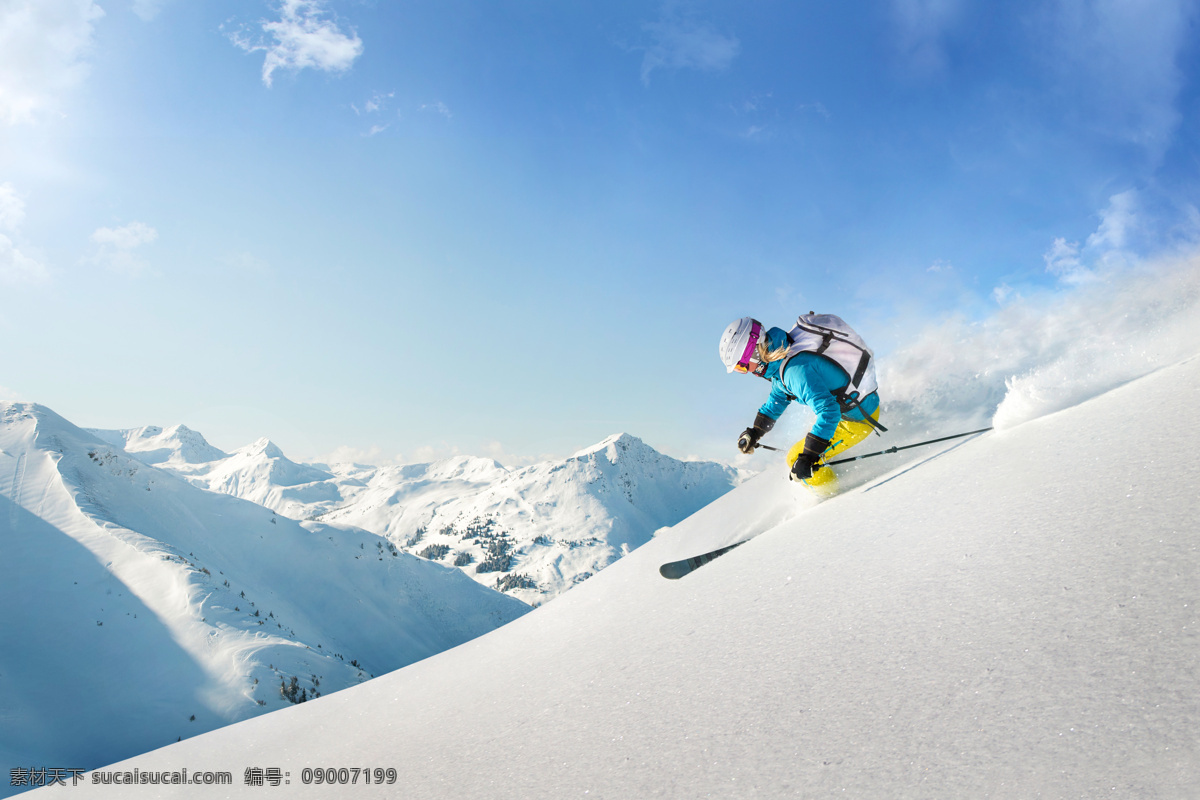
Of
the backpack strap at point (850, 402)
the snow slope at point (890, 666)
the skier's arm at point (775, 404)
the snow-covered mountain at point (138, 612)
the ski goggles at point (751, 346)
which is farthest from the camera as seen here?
the snow-covered mountain at point (138, 612)

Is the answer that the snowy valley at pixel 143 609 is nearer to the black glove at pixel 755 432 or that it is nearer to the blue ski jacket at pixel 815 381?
the black glove at pixel 755 432

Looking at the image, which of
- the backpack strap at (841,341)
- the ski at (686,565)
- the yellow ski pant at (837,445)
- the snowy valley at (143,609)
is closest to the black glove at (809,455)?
the yellow ski pant at (837,445)

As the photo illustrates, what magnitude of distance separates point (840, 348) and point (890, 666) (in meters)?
4.06

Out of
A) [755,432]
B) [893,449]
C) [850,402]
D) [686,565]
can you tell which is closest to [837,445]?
[893,449]

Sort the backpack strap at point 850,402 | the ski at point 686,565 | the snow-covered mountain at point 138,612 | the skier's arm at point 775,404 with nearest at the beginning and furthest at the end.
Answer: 1. the ski at point 686,565
2. the backpack strap at point 850,402
3. the skier's arm at point 775,404
4. the snow-covered mountain at point 138,612

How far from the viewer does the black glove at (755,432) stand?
6633mm

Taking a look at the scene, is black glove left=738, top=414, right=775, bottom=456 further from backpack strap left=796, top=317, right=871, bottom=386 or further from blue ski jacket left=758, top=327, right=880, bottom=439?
backpack strap left=796, top=317, right=871, bottom=386

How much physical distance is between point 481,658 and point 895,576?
13.0 ft

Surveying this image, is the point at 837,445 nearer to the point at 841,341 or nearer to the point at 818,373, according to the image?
the point at 818,373

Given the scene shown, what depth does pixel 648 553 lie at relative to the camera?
6.20m

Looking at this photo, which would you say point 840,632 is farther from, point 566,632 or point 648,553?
point 648,553

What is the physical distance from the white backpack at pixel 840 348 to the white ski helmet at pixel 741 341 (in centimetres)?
39

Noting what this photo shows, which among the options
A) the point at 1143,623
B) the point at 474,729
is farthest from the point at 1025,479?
the point at 474,729

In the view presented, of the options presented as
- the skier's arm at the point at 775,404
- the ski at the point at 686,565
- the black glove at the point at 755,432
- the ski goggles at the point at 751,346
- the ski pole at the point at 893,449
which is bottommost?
the ski at the point at 686,565
